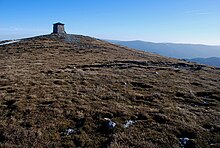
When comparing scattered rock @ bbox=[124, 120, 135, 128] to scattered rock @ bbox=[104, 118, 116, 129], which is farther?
scattered rock @ bbox=[124, 120, 135, 128]

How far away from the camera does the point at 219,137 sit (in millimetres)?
14000

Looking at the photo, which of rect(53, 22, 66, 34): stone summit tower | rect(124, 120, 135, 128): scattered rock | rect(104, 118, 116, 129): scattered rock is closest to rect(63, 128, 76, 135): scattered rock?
rect(104, 118, 116, 129): scattered rock

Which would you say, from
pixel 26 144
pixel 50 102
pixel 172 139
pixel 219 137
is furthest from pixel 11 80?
pixel 219 137

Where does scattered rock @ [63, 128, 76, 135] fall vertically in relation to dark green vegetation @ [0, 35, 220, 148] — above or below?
below

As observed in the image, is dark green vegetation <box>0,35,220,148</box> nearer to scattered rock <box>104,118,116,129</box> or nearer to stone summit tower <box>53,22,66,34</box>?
scattered rock <box>104,118,116,129</box>

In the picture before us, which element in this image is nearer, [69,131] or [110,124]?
[69,131]

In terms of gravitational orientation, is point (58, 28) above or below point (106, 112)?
Answer: above

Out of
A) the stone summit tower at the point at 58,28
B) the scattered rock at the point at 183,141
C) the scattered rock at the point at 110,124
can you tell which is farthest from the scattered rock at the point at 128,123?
the stone summit tower at the point at 58,28

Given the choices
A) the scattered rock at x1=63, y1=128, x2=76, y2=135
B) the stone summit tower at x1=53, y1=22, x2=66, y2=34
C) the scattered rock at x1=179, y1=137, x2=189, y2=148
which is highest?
the stone summit tower at x1=53, y1=22, x2=66, y2=34

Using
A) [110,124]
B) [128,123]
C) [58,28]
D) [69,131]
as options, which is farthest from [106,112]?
[58,28]

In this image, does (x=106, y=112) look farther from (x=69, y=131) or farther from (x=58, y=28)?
(x=58, y=28)

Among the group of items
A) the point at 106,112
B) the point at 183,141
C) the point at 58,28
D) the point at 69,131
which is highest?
the point at 58,28

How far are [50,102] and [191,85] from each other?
16.9 metres

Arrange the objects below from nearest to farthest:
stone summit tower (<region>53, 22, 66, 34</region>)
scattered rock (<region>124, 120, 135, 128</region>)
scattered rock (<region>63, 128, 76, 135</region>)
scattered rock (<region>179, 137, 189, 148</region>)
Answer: scattered rock (<region>179, 137, 189, 148</region>)
scattered rock (<region>63, 128, 76, 135</region>)
scattered rock (<region>124, 120, 135, 128</region>)
stone summit tower (<region>53, 22, 66, 34</region>)
